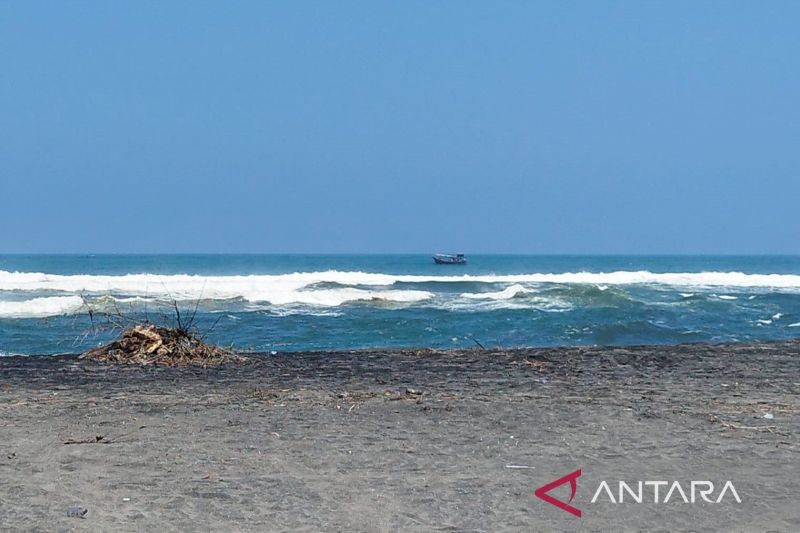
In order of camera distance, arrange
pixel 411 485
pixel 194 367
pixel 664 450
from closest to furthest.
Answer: pixel 411 485, pixel 664 450, pixel 194 367

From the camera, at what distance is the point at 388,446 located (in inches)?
226

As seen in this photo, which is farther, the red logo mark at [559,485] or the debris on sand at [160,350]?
the debris on sand at [160,350]

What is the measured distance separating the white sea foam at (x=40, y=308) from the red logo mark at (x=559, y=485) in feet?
59.0

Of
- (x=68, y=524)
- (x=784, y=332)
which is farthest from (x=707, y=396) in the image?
(x=784, y=332)

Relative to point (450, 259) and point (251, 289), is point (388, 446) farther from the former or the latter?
point (450, 259)

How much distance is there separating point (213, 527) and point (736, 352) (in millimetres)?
8776

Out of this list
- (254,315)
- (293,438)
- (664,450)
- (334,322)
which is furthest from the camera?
(254,315)

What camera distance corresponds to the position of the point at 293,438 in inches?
236

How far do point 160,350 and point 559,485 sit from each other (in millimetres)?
7023

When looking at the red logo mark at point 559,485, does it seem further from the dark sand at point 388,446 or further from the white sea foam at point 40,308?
the white sea foam at point 40,308

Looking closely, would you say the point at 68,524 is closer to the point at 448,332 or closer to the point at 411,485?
the point at 411,485

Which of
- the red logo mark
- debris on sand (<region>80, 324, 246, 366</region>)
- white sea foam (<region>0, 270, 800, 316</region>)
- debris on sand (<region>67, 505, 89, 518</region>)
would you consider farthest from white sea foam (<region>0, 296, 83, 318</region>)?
the red logo mark

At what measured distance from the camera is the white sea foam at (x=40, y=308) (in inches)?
825

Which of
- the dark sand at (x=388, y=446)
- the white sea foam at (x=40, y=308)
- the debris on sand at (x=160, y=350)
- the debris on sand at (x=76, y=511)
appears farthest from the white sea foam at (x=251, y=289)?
the debris on sand at (x=76, y=511)
